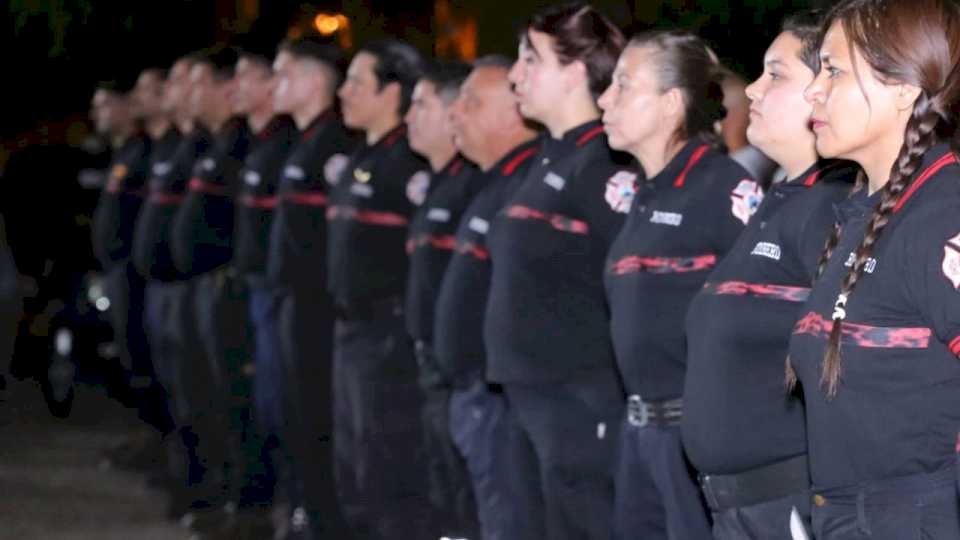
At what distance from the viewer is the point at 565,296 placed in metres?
6.39

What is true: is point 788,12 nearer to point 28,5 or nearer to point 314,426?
point 314,426

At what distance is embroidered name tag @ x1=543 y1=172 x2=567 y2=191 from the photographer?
21.0 ft

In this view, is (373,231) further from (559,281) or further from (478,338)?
(559,281)

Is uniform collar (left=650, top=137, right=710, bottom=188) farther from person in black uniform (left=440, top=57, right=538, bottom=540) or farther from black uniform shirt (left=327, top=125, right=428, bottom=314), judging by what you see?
black uniform shirt (left=327, top=125, right=428, bottom=314)

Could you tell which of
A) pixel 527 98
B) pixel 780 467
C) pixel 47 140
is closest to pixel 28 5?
pixel 47 140

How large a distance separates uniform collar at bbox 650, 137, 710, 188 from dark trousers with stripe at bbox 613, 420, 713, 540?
27.6 inches

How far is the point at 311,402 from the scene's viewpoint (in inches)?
361

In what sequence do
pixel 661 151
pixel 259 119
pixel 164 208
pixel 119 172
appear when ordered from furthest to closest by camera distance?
pixel 119 172 → pixel 164 208 → pixel 259 119 → pixel 661 151

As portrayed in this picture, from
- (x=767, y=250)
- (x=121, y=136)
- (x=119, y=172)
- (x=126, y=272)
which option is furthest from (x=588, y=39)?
(x=121, y=136)

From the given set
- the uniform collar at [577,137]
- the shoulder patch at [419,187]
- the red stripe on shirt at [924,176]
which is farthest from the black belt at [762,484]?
the shoulder patch at [419,187]

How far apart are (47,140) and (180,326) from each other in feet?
13.9

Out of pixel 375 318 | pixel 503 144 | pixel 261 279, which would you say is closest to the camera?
pixel 503 144

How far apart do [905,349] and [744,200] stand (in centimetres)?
185

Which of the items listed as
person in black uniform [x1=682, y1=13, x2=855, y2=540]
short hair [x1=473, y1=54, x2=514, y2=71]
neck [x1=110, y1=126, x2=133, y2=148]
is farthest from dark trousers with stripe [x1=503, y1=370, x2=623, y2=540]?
neck [x1=110, y1=126, x2=133, y2=148]
